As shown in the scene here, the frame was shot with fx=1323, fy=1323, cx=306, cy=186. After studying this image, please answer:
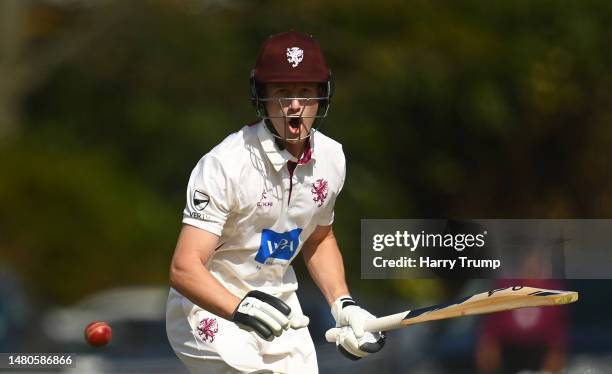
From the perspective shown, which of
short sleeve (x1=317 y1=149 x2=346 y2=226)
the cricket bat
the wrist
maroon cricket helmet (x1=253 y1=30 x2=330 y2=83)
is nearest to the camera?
the cricket bat

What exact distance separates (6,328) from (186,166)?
121 inches

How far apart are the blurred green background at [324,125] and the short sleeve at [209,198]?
252cm

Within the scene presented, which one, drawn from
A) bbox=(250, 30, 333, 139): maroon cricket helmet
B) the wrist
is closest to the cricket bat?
the wrist

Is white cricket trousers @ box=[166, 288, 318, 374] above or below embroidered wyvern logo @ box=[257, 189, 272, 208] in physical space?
below

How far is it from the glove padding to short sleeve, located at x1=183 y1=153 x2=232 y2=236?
1.03 ft

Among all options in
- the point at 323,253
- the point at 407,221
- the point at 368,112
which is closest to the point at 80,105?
the point at 368,112

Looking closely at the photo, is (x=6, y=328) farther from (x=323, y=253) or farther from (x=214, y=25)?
(x=214, y=25)

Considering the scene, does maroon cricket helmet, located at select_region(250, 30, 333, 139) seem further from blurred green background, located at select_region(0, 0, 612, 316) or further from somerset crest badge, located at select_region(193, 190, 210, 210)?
blurred green background, located at select_region(0, 0, 612, 316)

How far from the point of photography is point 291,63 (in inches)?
163

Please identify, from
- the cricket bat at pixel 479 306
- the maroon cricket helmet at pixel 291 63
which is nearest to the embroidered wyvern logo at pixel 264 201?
the maroon cricket helmet at pixel 291 63

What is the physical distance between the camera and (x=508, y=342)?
6.51 metres

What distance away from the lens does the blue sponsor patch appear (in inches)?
167

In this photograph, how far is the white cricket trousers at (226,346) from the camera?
408 cm

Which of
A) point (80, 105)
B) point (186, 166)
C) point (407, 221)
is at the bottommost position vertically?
point (407, 221)
